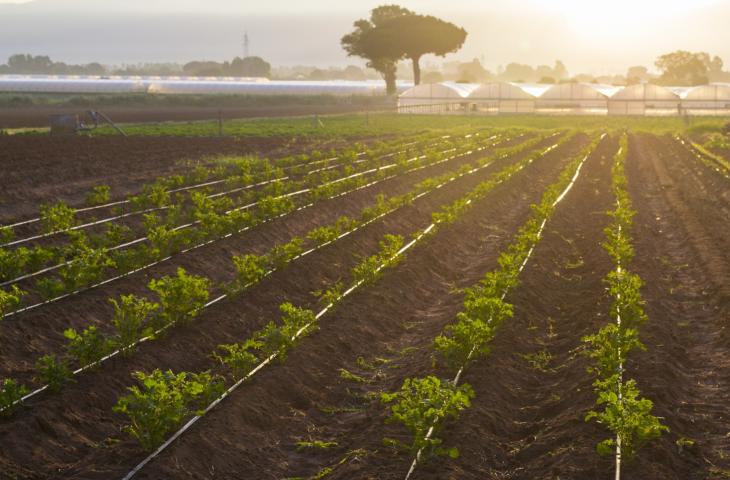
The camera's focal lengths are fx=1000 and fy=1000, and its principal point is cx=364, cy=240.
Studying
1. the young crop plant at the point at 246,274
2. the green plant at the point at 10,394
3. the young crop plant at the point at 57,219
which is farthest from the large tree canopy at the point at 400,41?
the green plant at the point at 10,394

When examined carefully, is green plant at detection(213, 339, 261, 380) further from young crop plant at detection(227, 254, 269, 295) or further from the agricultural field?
young crop plant at detection(227, 254, 269, 295)

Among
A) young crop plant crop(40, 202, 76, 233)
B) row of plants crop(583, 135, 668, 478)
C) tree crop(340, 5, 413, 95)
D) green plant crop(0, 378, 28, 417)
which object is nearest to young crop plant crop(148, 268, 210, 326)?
green plant crop(0, 378, 28, 417)

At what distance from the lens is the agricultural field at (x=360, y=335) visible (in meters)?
8.08

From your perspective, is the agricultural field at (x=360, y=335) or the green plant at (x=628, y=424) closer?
the green plant at (x=628, y=424)

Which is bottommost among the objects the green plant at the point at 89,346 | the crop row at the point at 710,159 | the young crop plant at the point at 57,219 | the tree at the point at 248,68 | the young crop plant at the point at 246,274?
the green plant at the point at 89,346

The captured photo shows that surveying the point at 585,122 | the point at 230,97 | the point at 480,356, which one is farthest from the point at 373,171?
the point at 230,97

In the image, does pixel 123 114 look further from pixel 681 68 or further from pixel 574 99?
pixel 681 68

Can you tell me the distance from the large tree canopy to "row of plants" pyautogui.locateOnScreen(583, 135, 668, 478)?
78.2m

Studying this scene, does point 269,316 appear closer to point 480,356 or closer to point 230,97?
point 480,356

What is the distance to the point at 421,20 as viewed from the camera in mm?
92188

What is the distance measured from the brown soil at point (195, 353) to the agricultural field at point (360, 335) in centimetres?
3

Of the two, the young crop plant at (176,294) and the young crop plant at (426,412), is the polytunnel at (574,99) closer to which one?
the young crop plant at (176,294)

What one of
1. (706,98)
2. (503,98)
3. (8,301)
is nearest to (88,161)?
(8,301)

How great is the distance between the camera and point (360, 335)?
468 inches
